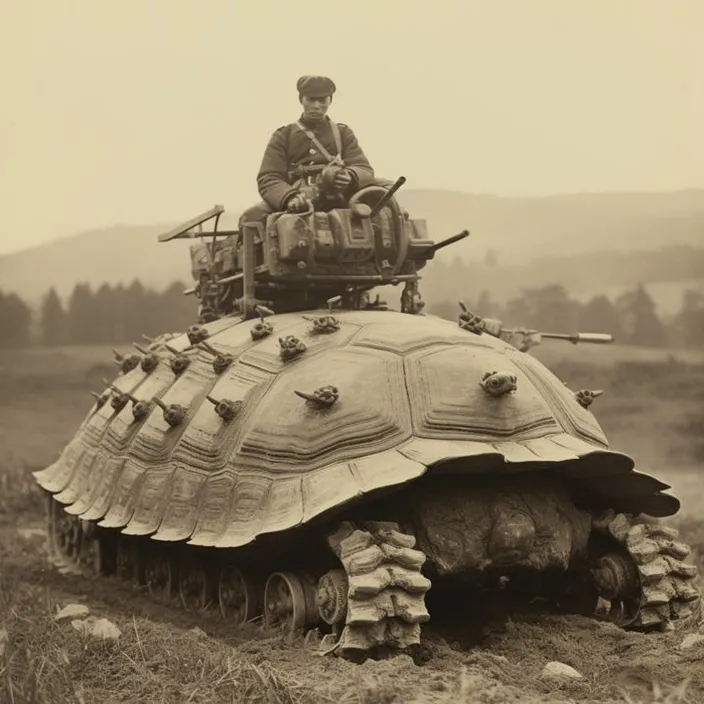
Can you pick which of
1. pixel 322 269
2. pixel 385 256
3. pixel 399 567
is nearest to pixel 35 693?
pixel 399 567

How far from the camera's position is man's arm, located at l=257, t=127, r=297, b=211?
10531 mm

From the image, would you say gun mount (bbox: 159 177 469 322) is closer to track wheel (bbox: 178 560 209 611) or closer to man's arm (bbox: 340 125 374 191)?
man's arm (bbox: 340 125 374 191)

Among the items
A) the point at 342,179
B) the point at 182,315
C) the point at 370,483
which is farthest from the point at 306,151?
the point at 182,315

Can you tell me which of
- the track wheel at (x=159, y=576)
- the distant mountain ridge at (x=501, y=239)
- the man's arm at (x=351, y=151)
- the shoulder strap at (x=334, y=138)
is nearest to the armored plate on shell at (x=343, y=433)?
the track wheel at (x=159, y=576)

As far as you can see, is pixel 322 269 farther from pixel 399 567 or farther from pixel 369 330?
pixel 399 567

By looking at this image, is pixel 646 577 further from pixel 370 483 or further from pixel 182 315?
pixel 182 315

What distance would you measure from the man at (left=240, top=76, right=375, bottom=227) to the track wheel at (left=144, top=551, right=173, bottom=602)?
3336mm

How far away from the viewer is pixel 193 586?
930cm

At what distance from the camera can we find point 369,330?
870 centimetres

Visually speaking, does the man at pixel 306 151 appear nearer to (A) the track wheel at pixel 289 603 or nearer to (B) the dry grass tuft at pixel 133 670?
(A) the track wheel at pixel 289 603

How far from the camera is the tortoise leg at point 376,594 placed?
21.7 ft

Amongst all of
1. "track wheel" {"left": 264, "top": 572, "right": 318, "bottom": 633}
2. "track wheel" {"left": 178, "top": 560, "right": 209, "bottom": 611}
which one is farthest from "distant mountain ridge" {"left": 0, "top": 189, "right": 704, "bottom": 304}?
"track wheel" {"left": 264, "top": 572, "right": 318, "bottom": 633}

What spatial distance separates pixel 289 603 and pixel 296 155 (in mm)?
5132

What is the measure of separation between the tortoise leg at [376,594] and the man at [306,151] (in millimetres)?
4527
